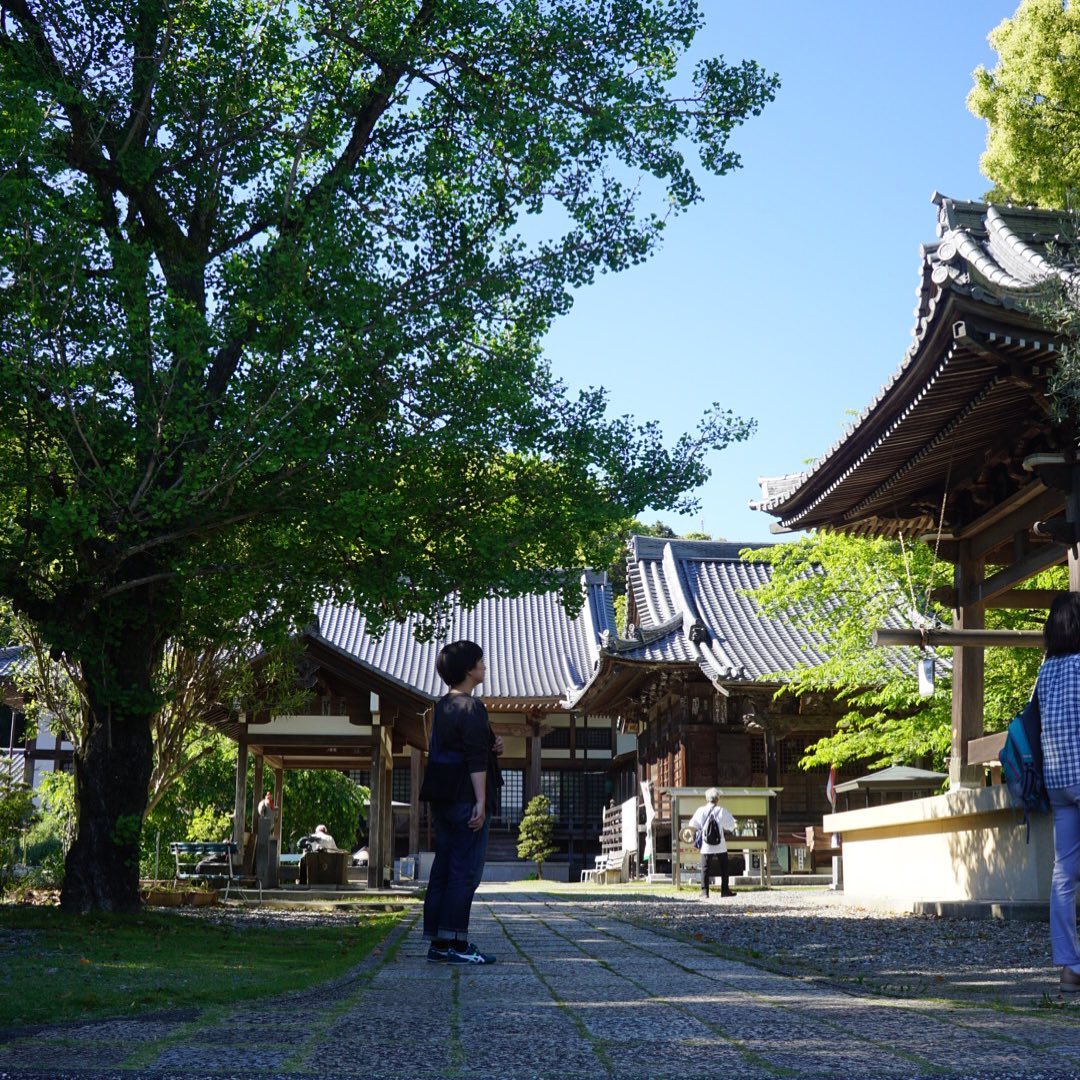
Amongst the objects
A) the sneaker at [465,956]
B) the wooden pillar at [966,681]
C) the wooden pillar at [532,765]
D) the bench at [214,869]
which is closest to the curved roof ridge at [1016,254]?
the wooden pillar at [966,681]

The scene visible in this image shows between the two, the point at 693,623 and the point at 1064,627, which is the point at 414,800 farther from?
the point at 1064,627

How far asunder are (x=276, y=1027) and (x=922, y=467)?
9.86 meters

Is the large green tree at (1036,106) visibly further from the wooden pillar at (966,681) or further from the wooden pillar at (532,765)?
the wooden pillar at (532,765)

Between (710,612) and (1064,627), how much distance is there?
80.8ft

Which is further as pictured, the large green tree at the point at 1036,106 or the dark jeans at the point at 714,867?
the large green tree at the point at 1036,106

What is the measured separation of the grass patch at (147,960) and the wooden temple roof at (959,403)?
246 inches

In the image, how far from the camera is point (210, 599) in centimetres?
1006

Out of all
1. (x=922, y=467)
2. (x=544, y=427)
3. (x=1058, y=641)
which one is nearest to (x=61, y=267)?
(x=544, y=427)

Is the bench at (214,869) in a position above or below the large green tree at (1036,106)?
below

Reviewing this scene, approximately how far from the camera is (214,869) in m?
19.3

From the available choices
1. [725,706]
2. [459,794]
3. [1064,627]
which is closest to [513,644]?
[725,706]

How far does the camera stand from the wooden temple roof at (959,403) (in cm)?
926

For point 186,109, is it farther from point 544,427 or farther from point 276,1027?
point 276,1027

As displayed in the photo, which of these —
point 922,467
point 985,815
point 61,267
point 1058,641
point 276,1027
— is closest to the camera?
point 276,1027
